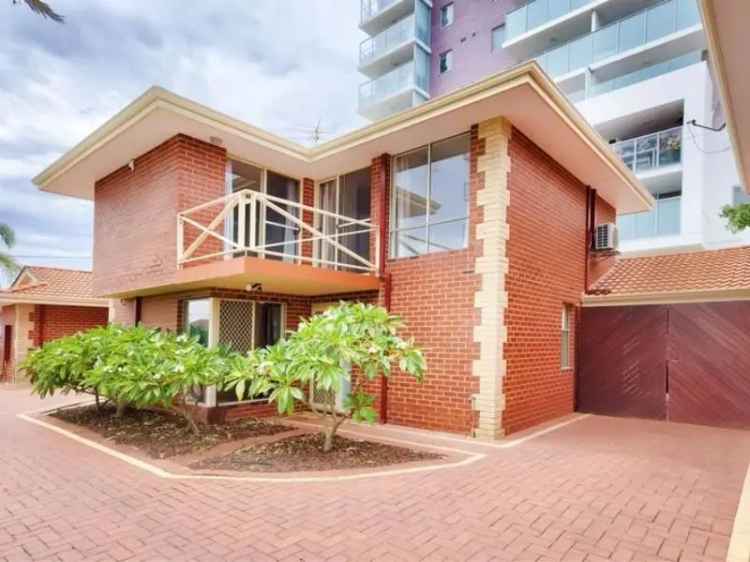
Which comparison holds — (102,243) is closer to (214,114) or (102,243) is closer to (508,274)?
(214,114)

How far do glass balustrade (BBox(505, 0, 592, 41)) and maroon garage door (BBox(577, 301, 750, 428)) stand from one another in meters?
17.3

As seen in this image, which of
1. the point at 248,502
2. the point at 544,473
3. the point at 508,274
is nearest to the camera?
the point at 248,502

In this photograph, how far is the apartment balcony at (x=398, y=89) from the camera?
2875 centimetres

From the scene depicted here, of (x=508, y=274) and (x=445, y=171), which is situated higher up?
(x=445, y=171)

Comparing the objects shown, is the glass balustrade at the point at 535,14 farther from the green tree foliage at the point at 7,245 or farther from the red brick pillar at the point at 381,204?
the green tree foliage at the point at 7,245

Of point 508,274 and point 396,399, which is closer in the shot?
point 508,274

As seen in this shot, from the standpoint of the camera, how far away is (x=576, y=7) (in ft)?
69.1

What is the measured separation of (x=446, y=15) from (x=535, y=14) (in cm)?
821

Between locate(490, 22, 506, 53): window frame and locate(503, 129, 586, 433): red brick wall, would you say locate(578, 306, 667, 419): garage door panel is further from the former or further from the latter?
locate(490, 22, 506, 53): window frame

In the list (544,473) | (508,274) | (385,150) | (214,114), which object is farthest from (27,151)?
(544,473)

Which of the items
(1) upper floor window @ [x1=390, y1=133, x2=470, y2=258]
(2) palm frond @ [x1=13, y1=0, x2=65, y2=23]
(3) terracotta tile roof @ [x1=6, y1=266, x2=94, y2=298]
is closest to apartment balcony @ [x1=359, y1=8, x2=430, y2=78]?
(3) terracotta tile roof @ [x1=6, y1=266, x2=94, y2=298]

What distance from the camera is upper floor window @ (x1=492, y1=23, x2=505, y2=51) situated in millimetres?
25578

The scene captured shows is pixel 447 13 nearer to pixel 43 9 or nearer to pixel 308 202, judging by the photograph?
pixel 308 202

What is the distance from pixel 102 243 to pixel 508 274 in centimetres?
883
